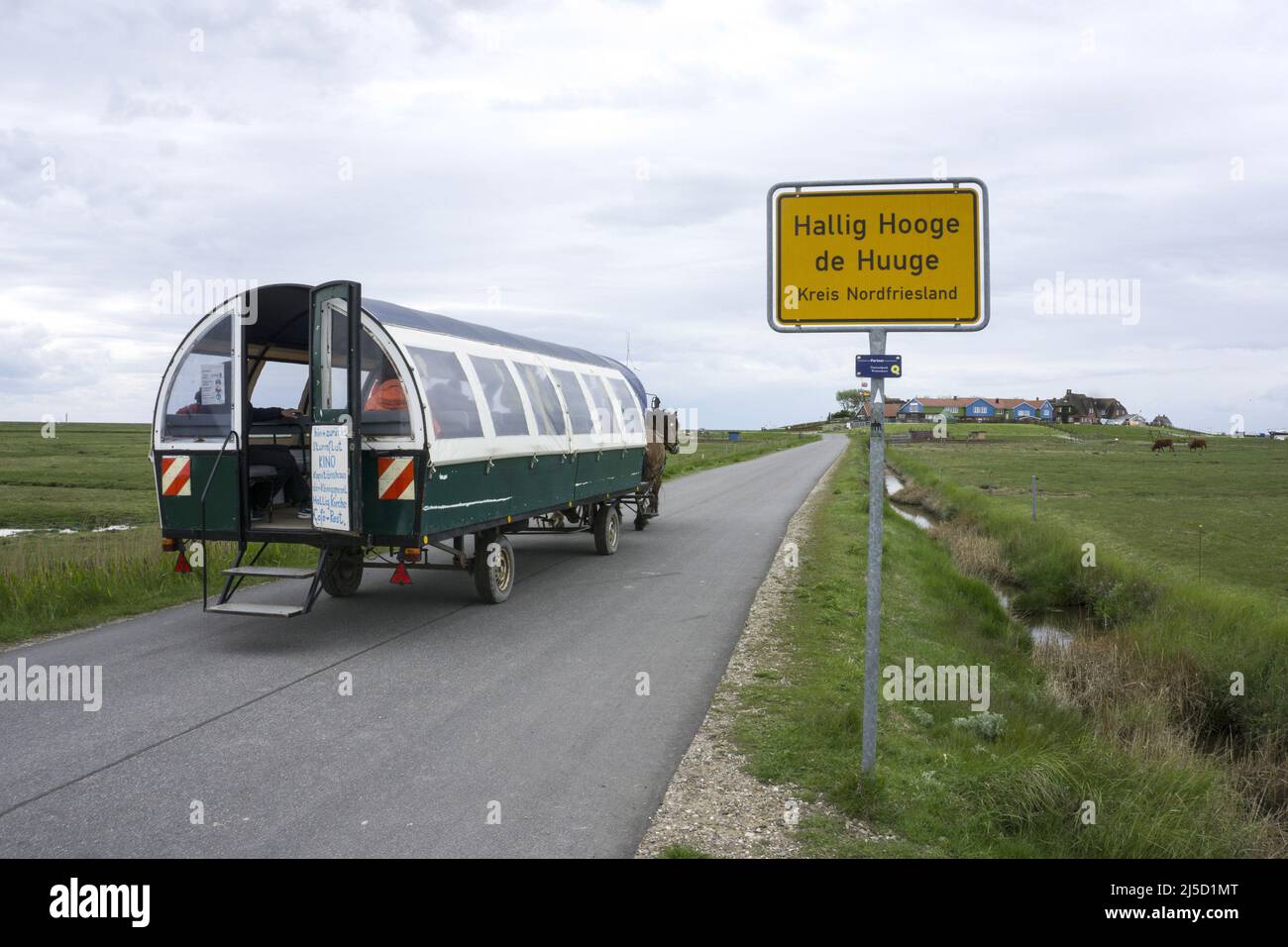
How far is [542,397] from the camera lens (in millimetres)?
12086

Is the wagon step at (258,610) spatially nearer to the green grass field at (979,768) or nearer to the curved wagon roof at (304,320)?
the curved wagon roof at (304,320)

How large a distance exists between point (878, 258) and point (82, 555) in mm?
13086

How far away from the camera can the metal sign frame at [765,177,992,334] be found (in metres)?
4.85

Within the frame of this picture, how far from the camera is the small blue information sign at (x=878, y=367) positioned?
4.72 m

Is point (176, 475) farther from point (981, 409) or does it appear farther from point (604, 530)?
point (981, 409)

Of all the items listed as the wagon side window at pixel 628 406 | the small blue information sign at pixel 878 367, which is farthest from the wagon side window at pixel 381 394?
the wagon side window at pixel 628 406

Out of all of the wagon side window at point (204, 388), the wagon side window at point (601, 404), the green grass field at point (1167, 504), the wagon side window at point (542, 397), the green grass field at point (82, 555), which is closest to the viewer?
the wagon side window at point (204, 388)

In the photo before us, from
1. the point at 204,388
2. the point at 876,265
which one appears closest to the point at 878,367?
the point at 876,265

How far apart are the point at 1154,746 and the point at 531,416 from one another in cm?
725

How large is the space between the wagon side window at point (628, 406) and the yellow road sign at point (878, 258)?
10.4 m

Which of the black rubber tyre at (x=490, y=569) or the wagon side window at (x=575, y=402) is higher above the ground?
the wagon side window at (x=575, y=402)

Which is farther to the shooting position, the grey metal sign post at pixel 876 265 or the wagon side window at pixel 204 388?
the wagon side window at pixel 204 388
